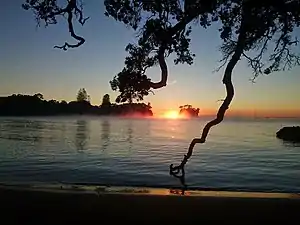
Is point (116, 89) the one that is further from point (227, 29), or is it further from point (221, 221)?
point (221, 221)

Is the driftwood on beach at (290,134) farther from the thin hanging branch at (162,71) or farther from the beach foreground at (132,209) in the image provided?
the thin hanging branch at (162,71)

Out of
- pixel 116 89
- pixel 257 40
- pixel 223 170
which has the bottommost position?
pixel 223 170

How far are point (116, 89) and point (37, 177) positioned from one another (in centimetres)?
1619

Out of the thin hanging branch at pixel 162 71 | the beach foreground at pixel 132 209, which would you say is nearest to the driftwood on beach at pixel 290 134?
the beach foreground at pixel 132 209

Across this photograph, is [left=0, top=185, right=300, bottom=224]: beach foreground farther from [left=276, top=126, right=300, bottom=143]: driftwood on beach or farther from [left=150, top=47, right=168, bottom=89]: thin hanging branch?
[left=276, top=126, right=300, bottom=143]: driftwood on beach

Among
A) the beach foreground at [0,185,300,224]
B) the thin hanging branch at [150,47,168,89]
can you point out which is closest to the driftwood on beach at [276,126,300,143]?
the beach foreground at [0,185,300,224]

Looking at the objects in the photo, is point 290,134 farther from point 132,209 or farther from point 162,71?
point 132,209

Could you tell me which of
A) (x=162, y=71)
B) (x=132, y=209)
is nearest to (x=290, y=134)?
(x=162, y=71)

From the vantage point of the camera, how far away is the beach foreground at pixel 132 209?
1008 centimetres

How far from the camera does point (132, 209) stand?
37.3 ft

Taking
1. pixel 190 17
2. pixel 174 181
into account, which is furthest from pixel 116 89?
pixel 174 181

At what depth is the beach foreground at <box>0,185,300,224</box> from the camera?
1008 centimetres

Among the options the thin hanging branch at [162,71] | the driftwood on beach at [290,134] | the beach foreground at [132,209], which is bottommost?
the driftwood on beach at [290,134]

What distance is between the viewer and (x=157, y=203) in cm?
1234
